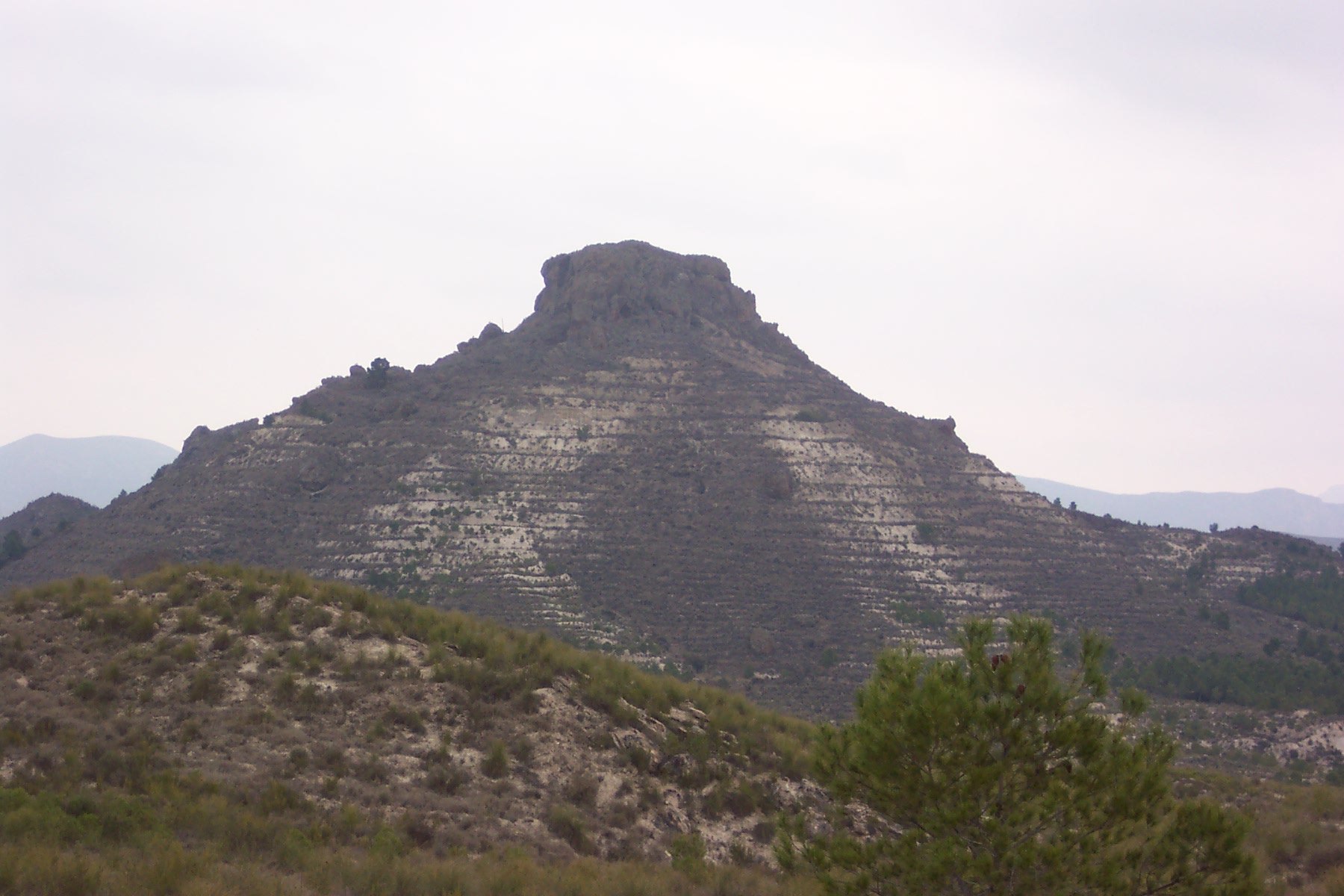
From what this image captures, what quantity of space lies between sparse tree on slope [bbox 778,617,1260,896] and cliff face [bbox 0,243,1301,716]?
3025 cm

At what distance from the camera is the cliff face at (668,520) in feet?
155

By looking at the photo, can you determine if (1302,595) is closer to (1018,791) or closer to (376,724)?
(1018,791)

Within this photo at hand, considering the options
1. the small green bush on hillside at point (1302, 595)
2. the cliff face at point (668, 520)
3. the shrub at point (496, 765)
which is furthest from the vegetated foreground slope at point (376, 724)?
the small green bush on hillside at point (1302, 595)

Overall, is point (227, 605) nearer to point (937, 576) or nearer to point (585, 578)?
point (585, 578)

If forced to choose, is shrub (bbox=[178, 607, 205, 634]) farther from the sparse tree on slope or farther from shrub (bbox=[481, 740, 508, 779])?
the sparse tree on slope

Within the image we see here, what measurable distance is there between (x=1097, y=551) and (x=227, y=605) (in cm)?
5279

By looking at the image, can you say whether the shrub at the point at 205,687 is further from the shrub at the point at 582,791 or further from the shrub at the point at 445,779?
the shrub at the point at 582,791

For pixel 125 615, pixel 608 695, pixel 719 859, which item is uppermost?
pixel 125 615

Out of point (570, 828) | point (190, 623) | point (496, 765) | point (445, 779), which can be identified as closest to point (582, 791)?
point (570, 828)

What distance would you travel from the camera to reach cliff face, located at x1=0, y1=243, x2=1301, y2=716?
4709cm

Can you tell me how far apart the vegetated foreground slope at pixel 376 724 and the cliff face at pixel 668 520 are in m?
23.6

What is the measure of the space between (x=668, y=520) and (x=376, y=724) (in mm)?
39176

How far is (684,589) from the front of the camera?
4906 centimetres

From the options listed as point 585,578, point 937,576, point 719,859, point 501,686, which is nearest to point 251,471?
point 585,578
